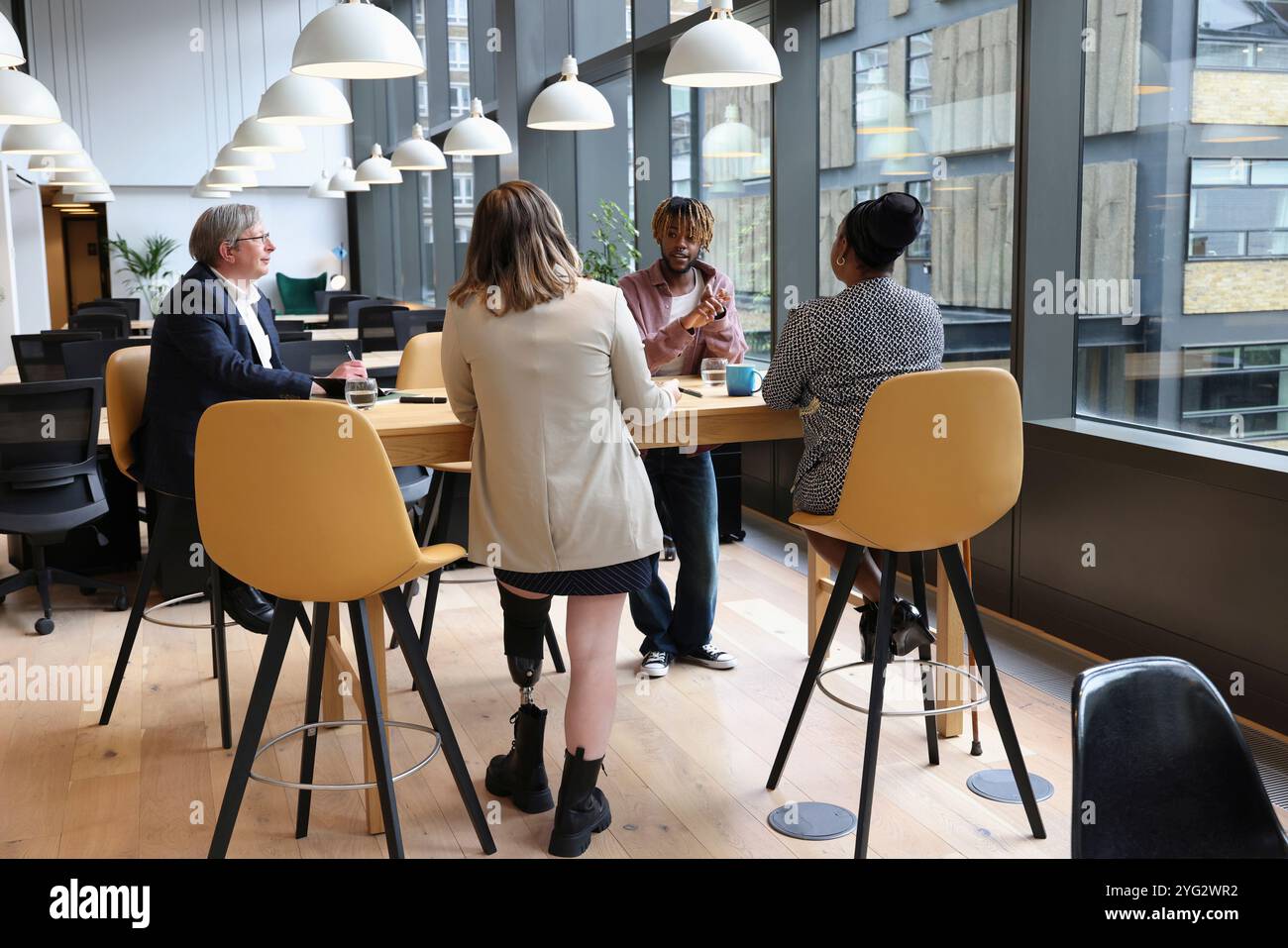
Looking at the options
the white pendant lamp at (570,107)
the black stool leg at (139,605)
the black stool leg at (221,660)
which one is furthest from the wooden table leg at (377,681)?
the white pendant lamp at (570,107)

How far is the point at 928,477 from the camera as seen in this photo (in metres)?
2.44

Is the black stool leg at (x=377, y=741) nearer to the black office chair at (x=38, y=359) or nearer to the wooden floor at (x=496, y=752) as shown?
the wooden floor at (x=496, y=752)

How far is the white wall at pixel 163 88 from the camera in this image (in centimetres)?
1371

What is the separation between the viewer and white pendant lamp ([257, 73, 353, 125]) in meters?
4.59

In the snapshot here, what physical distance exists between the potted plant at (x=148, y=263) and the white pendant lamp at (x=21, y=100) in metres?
10.3

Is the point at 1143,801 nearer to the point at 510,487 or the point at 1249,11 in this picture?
the point at 510,487

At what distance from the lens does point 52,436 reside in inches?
173

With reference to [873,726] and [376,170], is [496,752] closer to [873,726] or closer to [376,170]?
[873,726]

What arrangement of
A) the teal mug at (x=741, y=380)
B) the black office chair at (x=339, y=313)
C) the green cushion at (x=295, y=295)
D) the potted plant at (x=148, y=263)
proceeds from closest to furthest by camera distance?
1. the teal mug at (x=741, y=380)
2. the black office chair at (x=339, y=313)
3. the potted plant at (x=148, y=263)
4. the green cushion at (x=295, y=295)

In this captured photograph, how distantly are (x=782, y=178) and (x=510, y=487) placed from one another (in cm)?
360

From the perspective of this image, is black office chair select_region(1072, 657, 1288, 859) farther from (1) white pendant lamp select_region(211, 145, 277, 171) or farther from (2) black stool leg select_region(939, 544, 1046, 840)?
(1) white pendant lamp select_region(211, 145, 277, 171)

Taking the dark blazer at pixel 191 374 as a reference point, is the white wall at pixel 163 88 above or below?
Result: above

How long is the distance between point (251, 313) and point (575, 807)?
5.66ft
